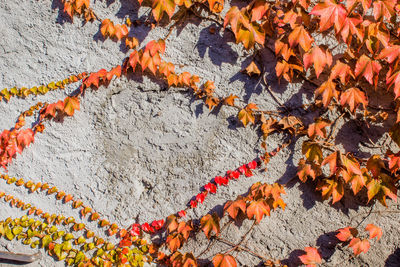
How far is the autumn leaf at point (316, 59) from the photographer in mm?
1794

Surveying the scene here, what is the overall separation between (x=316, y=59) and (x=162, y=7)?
949mm

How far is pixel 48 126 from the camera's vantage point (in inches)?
86.8

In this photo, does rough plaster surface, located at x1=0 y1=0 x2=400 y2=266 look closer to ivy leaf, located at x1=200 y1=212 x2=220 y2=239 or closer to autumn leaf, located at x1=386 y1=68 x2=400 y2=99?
ivy leaf, located at x1=200 y1=212 x2=220 y2=239

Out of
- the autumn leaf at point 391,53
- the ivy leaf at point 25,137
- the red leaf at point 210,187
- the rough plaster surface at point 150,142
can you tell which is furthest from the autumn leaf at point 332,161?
the ivy leaf at point 25,137

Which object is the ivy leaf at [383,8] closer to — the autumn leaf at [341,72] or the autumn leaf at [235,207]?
the autumn leaf at [341,72]

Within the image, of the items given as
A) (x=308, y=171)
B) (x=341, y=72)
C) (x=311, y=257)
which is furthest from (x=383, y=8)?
(x=311, y=257)

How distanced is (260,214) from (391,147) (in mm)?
877

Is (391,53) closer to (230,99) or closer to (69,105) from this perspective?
(230,99)

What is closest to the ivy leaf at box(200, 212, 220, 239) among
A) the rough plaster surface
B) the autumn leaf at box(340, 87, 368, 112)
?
the rough plaster surface

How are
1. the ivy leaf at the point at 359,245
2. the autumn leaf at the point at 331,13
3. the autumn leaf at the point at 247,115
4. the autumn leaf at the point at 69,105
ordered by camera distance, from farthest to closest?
the autumn leaf at the point at 69,105
the autumn leaf at the point at 247,115
the ivy leaf at the point at 359,245
the autumn leaf at the point at 331,13

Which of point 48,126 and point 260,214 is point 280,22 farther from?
point 48,126

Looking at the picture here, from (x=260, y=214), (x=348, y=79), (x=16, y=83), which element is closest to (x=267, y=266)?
(x=260, y=214)

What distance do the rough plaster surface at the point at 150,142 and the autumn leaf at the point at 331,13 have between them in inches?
Answer: 16.4

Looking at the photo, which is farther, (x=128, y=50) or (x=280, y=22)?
(x=128, y=50)
